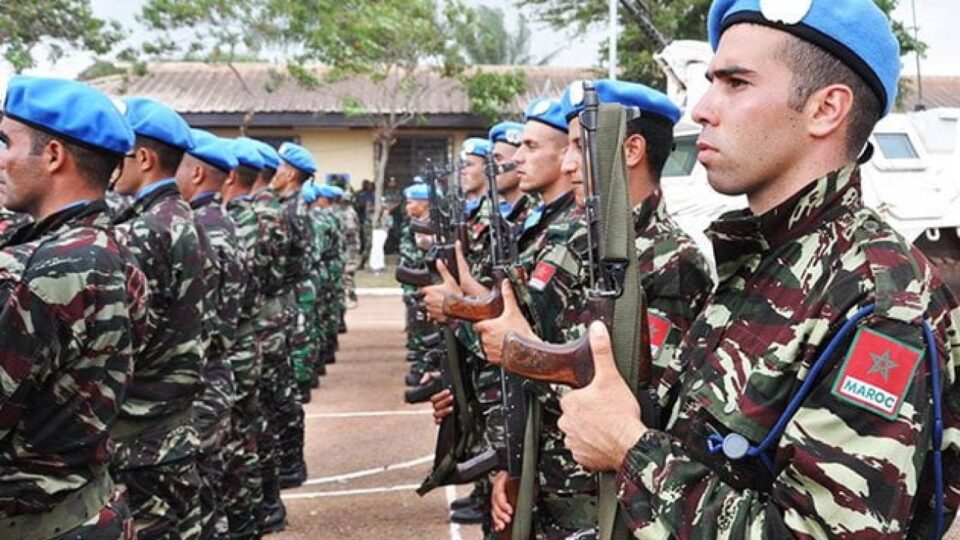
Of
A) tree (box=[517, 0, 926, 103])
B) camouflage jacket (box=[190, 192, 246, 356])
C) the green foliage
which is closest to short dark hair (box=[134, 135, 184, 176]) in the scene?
camouflage jacket (box=[190, 192, 246, 356])

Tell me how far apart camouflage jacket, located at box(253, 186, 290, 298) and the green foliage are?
53.2 ft

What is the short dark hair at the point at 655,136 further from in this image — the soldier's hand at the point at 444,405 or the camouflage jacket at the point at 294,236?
the camouflage jacket at the point at 294,236

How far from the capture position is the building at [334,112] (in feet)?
76.8

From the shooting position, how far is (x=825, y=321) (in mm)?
1492

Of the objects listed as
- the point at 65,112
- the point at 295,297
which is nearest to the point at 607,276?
the point at 65,112

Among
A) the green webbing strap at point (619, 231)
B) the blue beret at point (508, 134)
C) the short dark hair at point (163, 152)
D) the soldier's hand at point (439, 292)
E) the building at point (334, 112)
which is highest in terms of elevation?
the building at point (334, 112)

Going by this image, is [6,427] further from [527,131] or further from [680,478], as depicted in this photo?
[527,131]

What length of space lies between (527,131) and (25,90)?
83.2 inches

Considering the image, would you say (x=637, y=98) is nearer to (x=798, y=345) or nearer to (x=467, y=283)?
(x=467, y=283)

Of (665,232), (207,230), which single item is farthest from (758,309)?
(207,230)

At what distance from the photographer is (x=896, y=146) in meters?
10.3

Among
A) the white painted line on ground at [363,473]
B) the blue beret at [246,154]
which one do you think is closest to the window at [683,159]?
the white painted line on ground at [363,473]

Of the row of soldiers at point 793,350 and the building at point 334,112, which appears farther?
the building at point 334,112

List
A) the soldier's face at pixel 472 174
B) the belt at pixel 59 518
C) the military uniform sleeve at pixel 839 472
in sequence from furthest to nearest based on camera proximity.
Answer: the soldier's face at pixel 472 174, the belt at pixel 59 518, the military uniform sleeve at pixel 839 472
